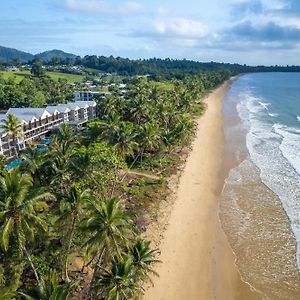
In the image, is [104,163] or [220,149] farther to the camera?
[220,149]

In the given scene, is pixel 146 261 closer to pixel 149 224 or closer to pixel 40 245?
pixel 40 245

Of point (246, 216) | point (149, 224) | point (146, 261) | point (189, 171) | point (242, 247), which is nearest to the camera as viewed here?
point (146, 261)

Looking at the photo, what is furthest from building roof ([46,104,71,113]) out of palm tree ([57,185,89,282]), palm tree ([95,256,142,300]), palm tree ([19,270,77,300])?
palm tree ([19,270,77,300])

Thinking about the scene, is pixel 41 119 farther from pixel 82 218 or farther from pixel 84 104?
pixel 82 218

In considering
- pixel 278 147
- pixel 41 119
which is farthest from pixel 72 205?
pixel 278 147

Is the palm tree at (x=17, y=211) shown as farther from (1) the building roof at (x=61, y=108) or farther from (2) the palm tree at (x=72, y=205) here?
(1) the building roof at (x=61, y=108)

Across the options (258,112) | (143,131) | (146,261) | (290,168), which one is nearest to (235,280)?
(146,261)

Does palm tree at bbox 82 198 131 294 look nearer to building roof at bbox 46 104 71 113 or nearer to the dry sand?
the dry sand
